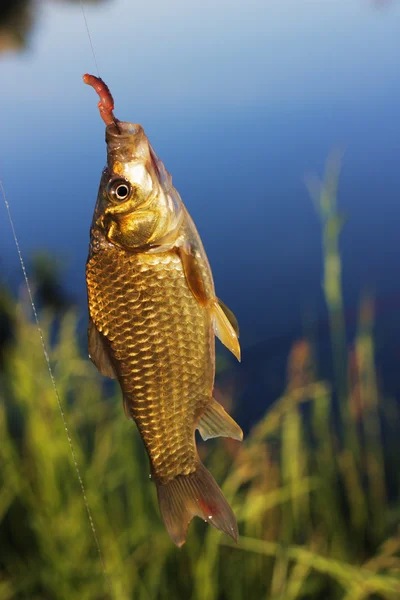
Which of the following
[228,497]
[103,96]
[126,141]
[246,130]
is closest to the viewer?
[103,96]

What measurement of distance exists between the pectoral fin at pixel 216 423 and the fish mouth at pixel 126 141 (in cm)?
50

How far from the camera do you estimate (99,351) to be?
1152 millimetres

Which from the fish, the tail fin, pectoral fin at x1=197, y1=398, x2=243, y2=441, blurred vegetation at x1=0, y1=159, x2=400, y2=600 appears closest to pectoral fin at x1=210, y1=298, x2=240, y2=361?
the fish

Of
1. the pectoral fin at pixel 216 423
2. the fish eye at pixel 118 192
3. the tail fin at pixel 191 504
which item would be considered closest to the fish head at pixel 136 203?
the fish eye at pixel 118 192

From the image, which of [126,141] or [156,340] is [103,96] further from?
[156,340]

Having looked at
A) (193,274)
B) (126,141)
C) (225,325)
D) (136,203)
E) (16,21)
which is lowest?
(225,325)

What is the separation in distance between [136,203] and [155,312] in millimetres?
216

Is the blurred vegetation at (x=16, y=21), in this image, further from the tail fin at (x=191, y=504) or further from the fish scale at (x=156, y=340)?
the tail fin at (x=191, y=504)

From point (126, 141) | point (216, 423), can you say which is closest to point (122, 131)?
point (126, 141)

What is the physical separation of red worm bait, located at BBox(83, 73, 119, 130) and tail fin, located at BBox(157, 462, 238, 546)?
0.69 meters

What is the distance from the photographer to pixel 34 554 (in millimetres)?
2639

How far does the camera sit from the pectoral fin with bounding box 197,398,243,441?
1.18m

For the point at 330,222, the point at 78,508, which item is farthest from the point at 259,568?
the point at 330,222

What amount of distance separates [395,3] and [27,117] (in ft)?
23.3
